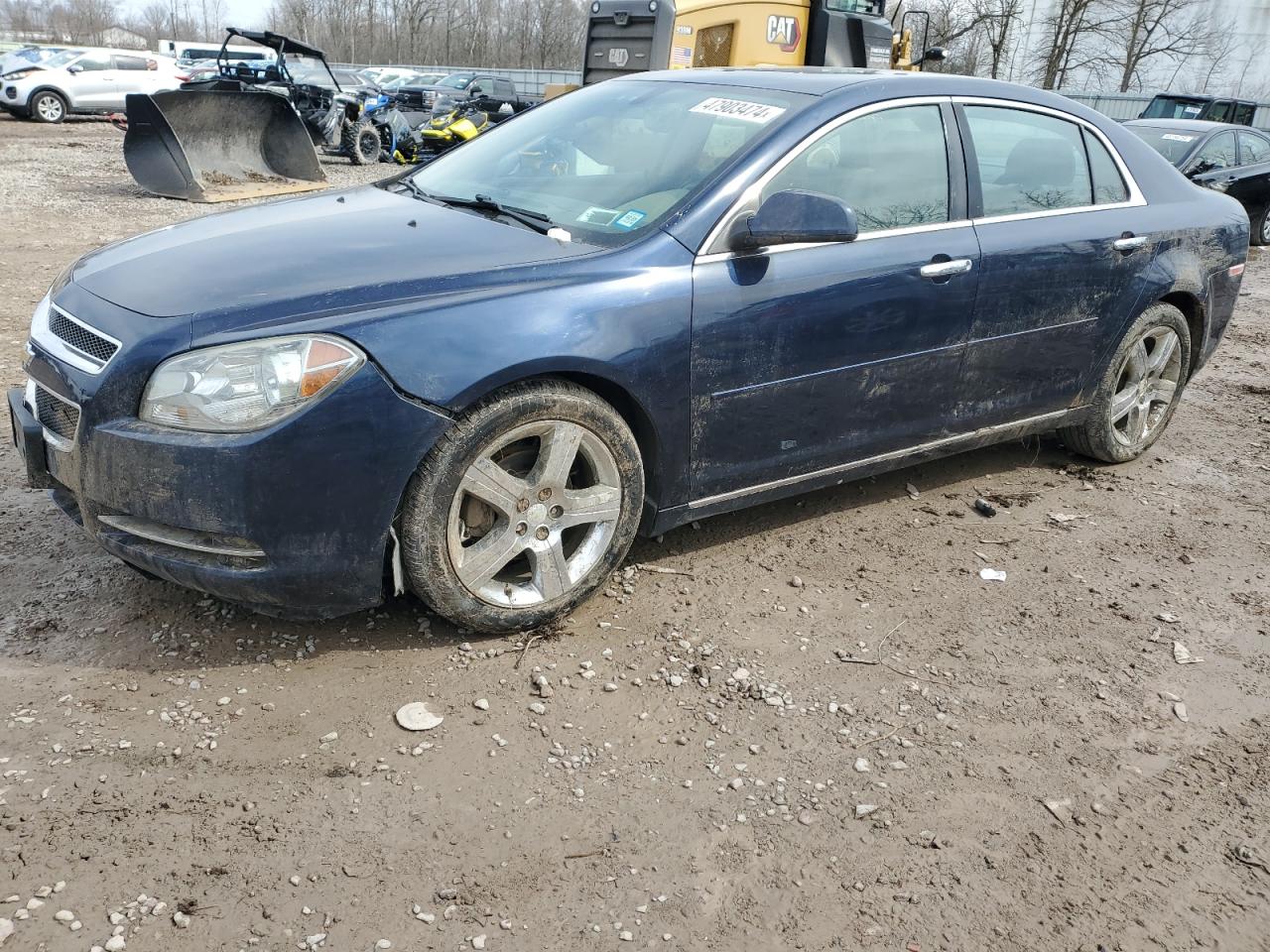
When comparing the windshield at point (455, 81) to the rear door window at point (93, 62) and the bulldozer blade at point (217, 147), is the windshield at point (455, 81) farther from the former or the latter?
the bulldozer blade at point (217, 147)

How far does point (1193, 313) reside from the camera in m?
5.09

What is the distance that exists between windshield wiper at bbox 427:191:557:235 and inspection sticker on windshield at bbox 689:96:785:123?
0.80m

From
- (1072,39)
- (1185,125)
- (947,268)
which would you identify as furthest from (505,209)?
(1072,39)

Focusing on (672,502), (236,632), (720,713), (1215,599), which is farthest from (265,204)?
(1215,599)

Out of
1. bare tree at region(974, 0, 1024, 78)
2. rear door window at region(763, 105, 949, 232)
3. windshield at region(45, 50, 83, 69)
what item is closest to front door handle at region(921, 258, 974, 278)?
rear door window at region(763, 105, 949, 232)

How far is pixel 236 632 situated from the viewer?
127 inches

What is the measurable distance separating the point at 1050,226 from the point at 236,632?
345 centimetres

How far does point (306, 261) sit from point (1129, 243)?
3436 millimetres

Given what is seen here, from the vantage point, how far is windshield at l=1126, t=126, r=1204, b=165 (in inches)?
483

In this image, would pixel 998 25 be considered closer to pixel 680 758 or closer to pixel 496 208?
pixel 496 208

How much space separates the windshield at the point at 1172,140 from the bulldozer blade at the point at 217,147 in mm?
10043

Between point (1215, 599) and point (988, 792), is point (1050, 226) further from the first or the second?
point (988, 792)

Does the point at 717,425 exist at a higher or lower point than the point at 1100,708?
higher

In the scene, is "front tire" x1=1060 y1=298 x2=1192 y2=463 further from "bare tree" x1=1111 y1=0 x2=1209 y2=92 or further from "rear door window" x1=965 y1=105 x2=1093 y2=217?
"bare tree" x1=1111 y1=0 x2=1209 y2=92
